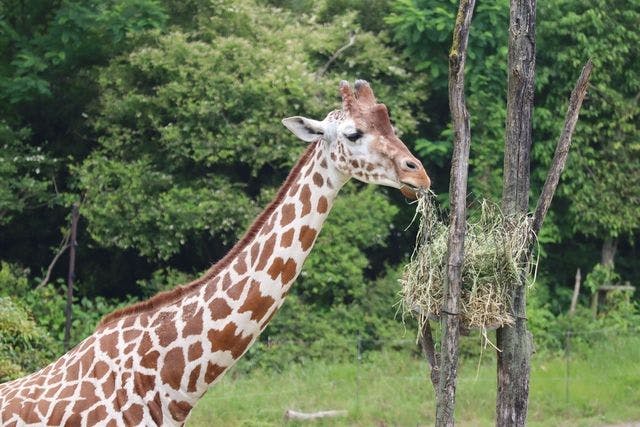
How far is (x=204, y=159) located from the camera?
14.1 metres

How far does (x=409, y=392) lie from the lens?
1198cm

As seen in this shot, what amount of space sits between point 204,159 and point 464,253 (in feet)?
26.5

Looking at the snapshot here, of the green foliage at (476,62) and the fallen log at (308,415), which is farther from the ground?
the green foliage at (476,62)

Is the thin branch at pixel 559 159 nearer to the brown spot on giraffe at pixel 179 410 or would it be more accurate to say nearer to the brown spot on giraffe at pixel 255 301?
the brown spot on giraffe at pixel 255 301

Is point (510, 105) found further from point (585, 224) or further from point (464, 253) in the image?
point (585, 224)

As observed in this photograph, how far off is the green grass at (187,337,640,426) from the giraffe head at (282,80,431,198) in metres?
5.43

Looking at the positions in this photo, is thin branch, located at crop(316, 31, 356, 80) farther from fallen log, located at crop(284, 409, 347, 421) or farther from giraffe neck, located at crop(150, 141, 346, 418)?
giraffe neck, located at crop(150, 141, 346, 418)

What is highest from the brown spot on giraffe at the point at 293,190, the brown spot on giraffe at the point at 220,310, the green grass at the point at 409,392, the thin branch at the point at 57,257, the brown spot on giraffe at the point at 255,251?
the brown spot on giraffe at the point at 293,190

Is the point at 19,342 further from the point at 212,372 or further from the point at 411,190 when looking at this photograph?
the point at 411,190

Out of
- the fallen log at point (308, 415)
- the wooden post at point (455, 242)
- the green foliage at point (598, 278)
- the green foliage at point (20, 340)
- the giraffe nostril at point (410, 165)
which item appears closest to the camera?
the giraffe nostril at point (410, 165)

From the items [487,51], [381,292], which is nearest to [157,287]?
[381,292]

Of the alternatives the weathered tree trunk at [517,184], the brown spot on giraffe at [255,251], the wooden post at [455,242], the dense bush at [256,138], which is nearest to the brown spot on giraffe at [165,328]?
the brown spot on giraffe at [255,251]

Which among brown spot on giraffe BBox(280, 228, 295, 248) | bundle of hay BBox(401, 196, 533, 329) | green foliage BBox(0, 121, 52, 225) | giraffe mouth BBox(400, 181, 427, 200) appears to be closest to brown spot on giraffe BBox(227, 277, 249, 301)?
brown spot on giraffe BBox(280, 228, 295, 248)

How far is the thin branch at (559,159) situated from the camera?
671 cm
